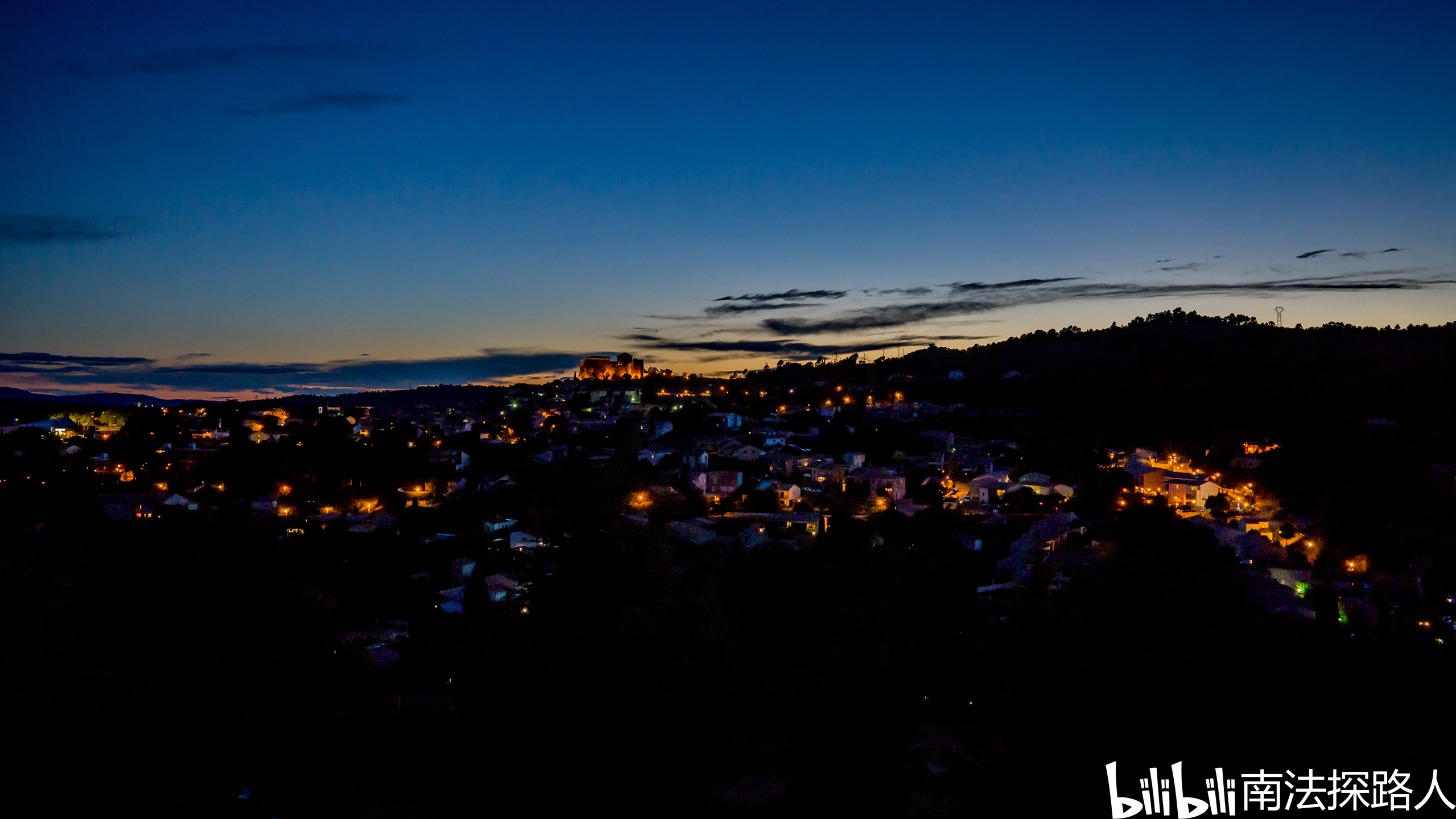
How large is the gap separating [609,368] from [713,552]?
38008 mm

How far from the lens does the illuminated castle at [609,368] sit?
162 ft

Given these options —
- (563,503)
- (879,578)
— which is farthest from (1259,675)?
(563,503)

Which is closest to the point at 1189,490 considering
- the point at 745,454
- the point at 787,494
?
the point at 787,494

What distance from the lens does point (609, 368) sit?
49875 mm

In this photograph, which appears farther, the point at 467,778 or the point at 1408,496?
the point at 1408,496

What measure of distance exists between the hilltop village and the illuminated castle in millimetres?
20052

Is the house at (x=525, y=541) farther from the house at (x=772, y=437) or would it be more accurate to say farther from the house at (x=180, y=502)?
the house at (x=772, y=437)

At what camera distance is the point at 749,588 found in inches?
426

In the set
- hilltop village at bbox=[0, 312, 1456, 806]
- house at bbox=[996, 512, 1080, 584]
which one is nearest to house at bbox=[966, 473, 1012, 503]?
hilltop village at bbox=[0, 312, 1456, 806]

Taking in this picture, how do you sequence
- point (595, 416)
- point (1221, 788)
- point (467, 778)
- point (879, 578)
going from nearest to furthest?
1. point (1221, 788)
2. point (467, 778)
3. point (879, 578)
4. point (595, 416)

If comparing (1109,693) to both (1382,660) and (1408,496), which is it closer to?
(1382,660)

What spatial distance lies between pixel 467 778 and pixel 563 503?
33.5 ft

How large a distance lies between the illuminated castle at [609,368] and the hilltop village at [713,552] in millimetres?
20052

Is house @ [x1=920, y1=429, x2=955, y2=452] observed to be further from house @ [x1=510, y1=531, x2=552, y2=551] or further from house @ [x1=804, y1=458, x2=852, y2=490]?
house @ [x1=510, y1=531, x2=552, y2=551]
